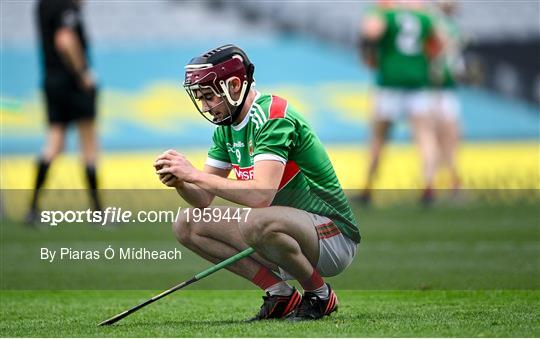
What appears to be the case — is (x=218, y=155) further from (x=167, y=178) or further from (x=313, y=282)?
(x=313, y=282)

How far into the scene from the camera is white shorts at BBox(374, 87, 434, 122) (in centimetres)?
1389

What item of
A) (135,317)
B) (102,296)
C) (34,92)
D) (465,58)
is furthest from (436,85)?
(135,317)

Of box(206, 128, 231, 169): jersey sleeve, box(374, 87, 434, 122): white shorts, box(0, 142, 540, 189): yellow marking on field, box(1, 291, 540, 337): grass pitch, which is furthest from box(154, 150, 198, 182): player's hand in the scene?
box(0, 142, 540, 189): yellow marking on field

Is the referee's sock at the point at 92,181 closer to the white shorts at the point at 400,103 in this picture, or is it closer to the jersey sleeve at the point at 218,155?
the white shorts at the point at 400,103

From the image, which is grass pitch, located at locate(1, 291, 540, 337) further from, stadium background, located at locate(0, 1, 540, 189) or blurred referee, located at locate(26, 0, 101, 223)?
stadium background, located at locate(0, 1, 540, 189)

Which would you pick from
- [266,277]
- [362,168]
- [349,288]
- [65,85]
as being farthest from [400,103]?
[266,277]

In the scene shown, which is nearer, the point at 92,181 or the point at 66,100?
the point at 92,181

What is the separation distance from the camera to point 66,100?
12.0m

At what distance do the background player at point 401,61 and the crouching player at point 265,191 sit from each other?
7769mm

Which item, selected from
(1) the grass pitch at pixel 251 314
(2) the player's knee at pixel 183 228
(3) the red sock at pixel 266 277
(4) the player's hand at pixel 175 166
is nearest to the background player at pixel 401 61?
(1) the grass pitch at pixel 251 314

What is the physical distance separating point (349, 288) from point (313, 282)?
186cm

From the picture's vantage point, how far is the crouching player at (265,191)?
18.3ft

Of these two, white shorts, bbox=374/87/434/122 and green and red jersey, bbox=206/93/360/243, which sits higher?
green and red jersey, bbox=206/93/360/243

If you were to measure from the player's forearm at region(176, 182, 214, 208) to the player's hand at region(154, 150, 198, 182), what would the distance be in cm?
32
